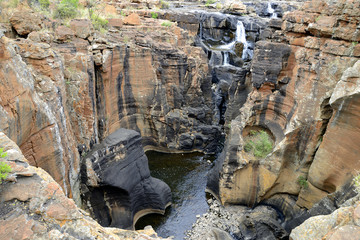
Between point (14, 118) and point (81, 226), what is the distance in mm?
4396

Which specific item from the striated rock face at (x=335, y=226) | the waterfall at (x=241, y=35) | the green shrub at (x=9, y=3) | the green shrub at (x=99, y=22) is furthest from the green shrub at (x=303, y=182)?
the waterfall at (x=241, y=35)

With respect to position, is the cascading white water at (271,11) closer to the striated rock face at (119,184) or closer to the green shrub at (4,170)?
the striated rock face at (119,184)

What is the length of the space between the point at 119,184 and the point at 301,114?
8556 mm

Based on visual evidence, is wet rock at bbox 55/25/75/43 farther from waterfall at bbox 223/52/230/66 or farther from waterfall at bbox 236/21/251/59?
waterfall at bbox 236/21/251/59

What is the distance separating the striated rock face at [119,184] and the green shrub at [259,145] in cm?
509

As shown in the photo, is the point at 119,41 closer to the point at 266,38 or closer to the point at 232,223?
the point at 266,38

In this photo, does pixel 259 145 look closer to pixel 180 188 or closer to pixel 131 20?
pixel 180 188

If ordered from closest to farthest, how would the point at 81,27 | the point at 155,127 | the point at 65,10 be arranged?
the point at 81,27 → the point at 65,10 → the point at 155,127

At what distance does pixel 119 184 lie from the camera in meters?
11.3

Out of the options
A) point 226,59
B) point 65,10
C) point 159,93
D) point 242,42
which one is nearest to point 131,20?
point 65,10

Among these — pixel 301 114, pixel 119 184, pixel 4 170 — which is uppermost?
pixel 4 170

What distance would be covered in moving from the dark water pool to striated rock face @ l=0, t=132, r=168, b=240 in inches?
341

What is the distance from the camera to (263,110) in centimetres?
1372

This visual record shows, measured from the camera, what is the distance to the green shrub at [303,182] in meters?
11.3
